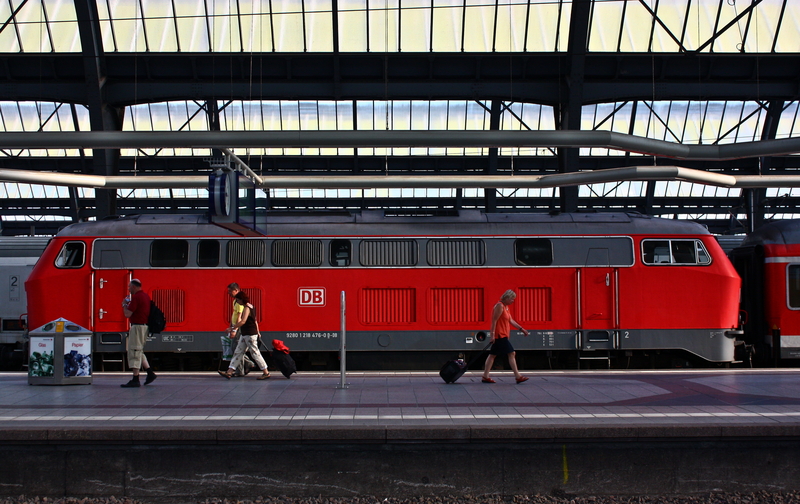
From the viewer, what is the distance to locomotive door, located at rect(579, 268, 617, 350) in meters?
14.2

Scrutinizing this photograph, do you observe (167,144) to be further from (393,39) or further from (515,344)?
(393,39)

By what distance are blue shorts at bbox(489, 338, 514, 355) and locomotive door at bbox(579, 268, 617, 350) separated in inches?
139

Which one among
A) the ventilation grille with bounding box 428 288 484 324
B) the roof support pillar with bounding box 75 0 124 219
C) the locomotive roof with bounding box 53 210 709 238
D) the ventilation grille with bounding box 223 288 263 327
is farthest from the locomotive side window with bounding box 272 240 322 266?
the roof support pillar with bounding box 75 0 124 219

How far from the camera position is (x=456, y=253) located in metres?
14.3

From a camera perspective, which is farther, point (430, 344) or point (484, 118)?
point (484, 118)

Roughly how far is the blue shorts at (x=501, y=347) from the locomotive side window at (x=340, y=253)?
416 centimetres

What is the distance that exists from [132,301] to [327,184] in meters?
7.16

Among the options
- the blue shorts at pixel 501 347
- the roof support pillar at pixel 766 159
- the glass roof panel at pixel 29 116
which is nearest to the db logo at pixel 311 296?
the blue shorts at pixel 501 347

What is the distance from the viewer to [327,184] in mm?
17297

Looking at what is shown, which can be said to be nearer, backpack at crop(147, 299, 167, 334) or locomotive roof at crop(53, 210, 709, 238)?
backpack at crop(147, 299, 167, 334)

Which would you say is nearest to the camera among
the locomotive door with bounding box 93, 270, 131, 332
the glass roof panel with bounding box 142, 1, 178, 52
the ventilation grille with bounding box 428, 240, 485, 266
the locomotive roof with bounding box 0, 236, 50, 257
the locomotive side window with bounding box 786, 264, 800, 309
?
the locomotive door with bounding box 93, 270, 131, 332

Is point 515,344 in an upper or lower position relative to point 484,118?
lower

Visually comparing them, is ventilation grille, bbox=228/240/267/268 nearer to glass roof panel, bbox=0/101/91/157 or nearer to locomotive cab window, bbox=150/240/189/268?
locomotive cab window, bbox=150/240/189/268

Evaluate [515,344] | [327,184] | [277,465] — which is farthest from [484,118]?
[277,465]
